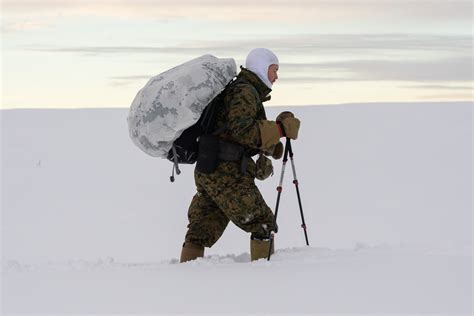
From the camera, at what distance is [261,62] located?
733 cm

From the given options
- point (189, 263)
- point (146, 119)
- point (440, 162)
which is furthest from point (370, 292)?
point (440, 162)

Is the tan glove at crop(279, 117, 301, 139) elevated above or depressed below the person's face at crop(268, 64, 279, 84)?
below

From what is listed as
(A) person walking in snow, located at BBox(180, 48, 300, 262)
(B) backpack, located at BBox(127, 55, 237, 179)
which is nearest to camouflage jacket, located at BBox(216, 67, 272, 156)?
(A) person walking in snow, located at BBox(180, 48, 300, 262)

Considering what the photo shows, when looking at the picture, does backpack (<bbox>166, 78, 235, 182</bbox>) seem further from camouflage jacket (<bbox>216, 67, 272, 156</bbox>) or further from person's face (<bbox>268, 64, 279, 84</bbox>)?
person's face (<bbox>268, 64, 279, 84</bbox>)

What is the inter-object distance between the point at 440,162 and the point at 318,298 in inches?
422

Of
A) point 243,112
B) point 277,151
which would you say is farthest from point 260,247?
point 243,112

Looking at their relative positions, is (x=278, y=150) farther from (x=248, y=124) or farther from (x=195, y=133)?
(x=195, y=133)

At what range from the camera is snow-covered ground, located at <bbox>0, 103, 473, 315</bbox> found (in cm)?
598

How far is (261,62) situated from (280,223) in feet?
18.2

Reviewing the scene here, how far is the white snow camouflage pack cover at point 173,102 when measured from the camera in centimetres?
711

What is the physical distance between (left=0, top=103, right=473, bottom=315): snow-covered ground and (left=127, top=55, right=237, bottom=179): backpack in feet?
3.27

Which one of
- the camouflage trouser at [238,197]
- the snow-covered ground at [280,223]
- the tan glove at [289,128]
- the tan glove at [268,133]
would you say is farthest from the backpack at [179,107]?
the snow-covered ground at [280,223]

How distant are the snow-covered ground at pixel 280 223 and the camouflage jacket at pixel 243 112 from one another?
3.37 ft

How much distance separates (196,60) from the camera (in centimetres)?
746
